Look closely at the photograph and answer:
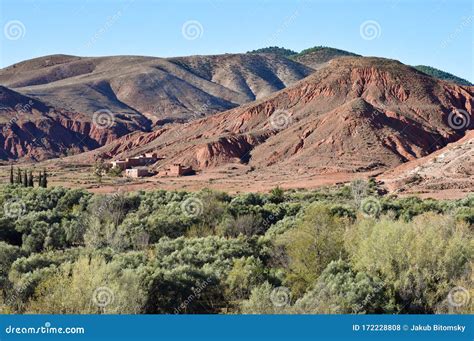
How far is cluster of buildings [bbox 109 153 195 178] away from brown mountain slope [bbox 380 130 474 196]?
2810 cm

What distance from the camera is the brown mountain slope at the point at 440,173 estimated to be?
66125mm

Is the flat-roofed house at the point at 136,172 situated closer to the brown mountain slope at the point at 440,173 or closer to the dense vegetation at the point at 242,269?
the brown mountain slope at the point at 440,173

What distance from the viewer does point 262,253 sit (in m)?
31.0

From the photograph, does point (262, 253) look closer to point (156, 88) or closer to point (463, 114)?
point (463, 114)

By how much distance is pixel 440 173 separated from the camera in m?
71.1

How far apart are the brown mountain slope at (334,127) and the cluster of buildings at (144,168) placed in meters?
2.74

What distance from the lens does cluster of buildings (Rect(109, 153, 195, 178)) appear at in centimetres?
8812

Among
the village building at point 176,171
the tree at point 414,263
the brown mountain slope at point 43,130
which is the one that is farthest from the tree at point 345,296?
the brown mountain slope at point 43,130

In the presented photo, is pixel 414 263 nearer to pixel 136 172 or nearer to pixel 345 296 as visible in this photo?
pixel 345 296

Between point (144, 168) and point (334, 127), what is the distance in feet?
95.3

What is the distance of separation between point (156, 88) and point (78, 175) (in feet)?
363

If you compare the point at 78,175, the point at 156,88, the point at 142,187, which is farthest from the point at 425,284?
the point at 156,88

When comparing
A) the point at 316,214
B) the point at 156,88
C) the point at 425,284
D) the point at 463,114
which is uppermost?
the point at 156,88

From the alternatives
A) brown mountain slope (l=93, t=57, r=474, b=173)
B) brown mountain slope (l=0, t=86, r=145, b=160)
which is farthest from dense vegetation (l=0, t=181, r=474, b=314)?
brown mountain slope (l=0, t=86, r=145, b=160)
